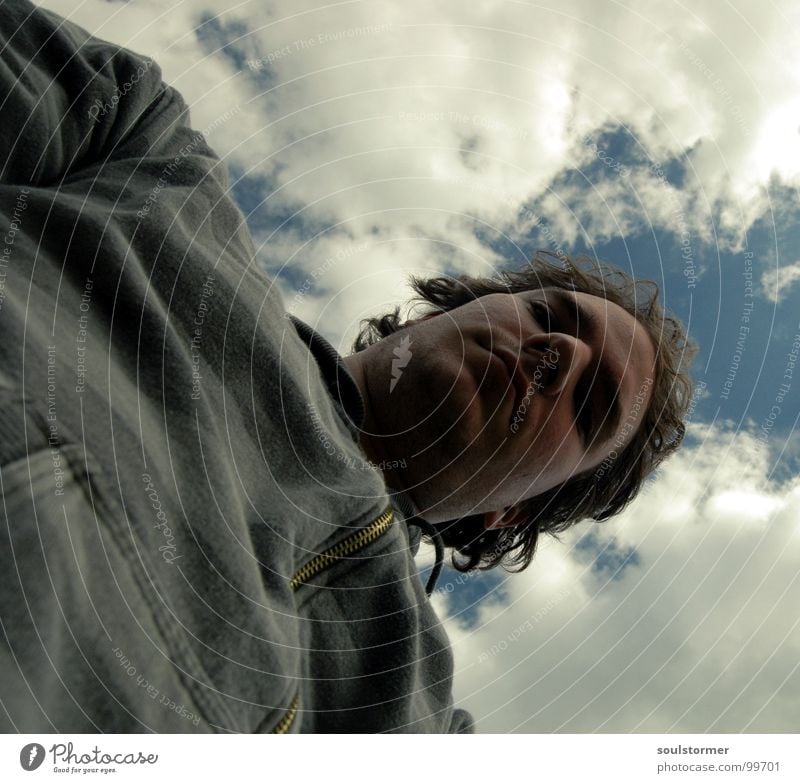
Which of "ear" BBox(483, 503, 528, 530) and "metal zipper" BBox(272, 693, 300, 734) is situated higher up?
"ear" BBox(483, 503, 528, 530)

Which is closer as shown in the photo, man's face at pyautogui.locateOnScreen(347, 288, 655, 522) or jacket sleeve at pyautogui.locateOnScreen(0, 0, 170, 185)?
jacket sleeve at pyautogui.locateOnScreen(0, 0, 170, 185)

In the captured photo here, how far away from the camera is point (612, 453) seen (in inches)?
53.4

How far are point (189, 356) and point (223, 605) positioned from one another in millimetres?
242

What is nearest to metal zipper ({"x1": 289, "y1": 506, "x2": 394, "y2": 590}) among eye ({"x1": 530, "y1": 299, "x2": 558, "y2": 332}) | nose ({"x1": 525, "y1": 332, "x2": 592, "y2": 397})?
nose ({"x1": 525, "y1": 332, "x2": 592, "y2": 397})

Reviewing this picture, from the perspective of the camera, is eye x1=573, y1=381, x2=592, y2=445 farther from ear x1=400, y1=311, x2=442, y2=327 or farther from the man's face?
ear x1=400, y1=311, x2=442, y2=327

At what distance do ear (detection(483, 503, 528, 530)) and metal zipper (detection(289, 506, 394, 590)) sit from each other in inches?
19.4

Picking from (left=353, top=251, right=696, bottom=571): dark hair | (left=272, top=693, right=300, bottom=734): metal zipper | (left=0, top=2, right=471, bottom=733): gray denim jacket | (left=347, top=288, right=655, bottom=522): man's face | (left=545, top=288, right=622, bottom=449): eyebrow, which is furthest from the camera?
(left=353, top=251, right=696, bottom=571): dark hair

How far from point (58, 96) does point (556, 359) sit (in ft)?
2.54

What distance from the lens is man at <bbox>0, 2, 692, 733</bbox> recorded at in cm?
46

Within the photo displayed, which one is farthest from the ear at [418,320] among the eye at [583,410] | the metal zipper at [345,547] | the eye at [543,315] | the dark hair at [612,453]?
the metal zipper at [345,547]

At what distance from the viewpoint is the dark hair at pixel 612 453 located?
1374mm

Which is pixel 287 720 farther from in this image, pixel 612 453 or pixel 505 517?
pixel 612 453

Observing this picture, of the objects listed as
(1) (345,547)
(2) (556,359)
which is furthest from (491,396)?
(1) (345,547)
